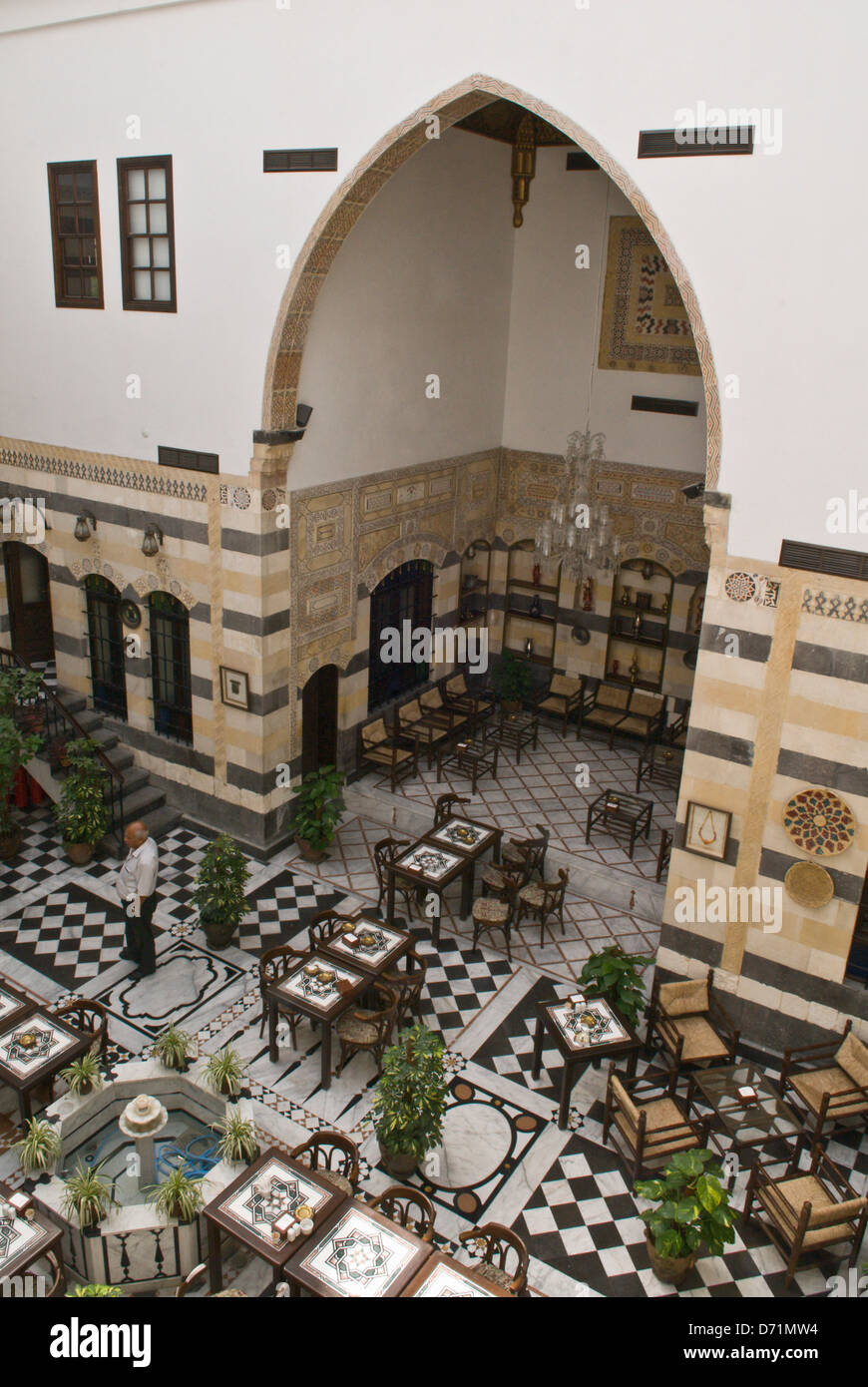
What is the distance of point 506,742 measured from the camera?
12.3 meters

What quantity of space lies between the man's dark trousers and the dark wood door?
17.2ft

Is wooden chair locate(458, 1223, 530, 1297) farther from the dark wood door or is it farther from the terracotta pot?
the dark wood door

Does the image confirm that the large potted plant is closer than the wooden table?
Yes

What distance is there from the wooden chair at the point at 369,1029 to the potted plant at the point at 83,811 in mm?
3410

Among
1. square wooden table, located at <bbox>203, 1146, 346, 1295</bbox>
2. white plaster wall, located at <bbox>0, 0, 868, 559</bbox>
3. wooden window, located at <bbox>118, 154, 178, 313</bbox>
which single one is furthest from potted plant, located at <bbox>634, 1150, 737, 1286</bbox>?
wooden window, located at <bbox>118, 154, 178, 313</bbox>

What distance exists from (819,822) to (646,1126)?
224 centimetres

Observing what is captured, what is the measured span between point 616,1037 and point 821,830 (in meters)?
1.93

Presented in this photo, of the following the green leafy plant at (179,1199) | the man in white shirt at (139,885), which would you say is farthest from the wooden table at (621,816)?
the green leafy plant at (179,1199)

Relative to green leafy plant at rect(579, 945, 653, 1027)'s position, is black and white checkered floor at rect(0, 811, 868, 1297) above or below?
below

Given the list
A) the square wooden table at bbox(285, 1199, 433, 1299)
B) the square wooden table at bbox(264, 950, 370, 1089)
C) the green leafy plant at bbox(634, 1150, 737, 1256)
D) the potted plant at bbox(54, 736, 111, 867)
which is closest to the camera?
the square wooden table at bbox(285, 1199, 433, 1299)

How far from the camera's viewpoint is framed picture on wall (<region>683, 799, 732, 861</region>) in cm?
757

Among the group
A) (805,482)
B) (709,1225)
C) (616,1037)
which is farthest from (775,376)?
(709,1225)

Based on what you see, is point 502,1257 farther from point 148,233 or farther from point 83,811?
point 148,233

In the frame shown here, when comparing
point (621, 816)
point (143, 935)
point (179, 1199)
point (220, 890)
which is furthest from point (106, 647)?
point (179, 1199)
